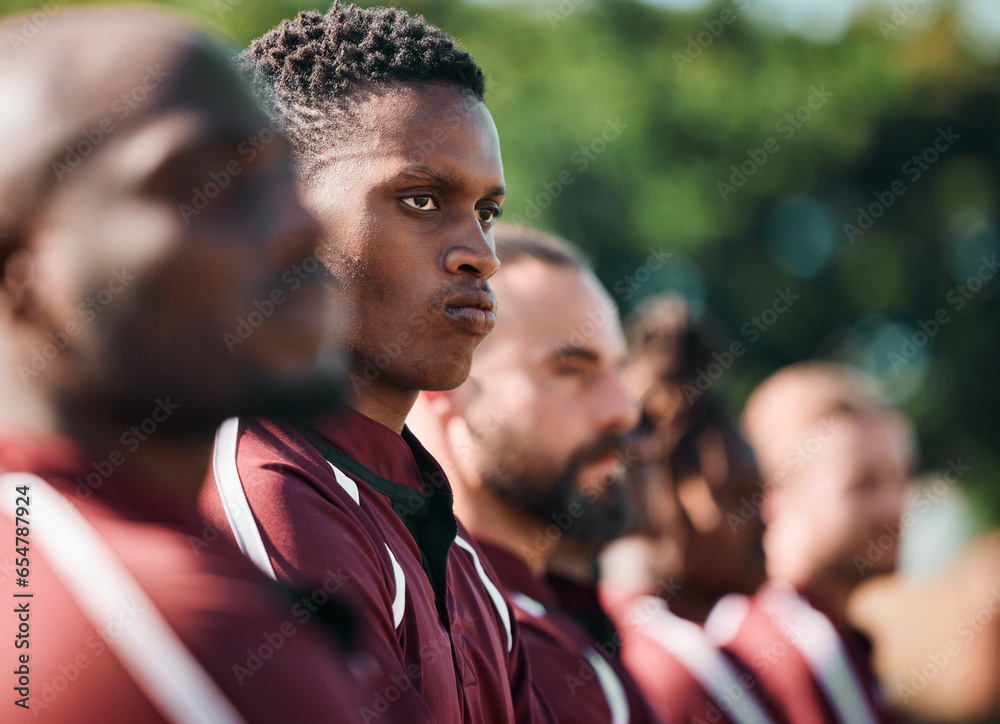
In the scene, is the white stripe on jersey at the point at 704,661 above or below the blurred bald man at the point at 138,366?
below

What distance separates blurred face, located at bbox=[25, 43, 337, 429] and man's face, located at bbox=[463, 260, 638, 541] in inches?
67.1

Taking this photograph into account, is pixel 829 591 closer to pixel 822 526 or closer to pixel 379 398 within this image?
pixel 822 526

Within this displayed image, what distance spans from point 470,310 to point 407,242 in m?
0.16

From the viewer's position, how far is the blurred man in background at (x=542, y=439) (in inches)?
111

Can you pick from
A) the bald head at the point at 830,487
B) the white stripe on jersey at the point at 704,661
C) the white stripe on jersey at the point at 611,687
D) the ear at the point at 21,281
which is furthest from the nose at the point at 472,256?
the bald head at the point at 830,487

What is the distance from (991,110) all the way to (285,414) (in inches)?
582

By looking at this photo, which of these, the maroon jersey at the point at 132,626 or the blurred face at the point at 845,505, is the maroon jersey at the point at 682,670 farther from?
the maroon jersey at the point at 132,626

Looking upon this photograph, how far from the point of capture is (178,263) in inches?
42.9

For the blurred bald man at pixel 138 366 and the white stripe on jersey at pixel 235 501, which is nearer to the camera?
the blurred bald man at pixel 138 366

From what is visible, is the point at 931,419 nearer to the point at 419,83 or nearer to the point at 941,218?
the point at 941,218

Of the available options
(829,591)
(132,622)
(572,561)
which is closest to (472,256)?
(132,622)

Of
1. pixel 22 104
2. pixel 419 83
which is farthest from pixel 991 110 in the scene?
pixel 22 104

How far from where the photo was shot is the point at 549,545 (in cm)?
302

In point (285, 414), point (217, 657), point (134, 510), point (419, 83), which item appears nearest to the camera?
point (217, 657)
